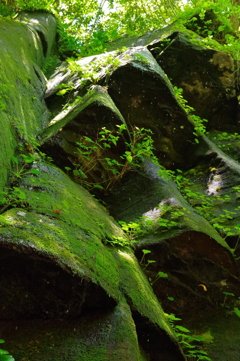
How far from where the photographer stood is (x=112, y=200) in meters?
5.23

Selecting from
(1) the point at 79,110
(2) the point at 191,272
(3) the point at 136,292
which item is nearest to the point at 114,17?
(1) the point at 79,110

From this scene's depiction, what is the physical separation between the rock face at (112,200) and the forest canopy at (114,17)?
75.8 inches

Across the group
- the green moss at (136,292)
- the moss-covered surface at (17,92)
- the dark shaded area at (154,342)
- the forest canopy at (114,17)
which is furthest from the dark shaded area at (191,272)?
the forest canopy at (114,17)

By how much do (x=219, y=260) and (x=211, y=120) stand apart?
5.55 meters

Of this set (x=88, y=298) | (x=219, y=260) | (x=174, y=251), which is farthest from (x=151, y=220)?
(x=88, y=298)

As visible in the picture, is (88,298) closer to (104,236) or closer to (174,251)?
(104,236)

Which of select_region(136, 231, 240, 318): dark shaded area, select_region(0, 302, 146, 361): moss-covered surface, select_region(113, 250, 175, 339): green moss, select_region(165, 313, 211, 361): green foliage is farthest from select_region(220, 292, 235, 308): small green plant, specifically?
select_region(0, 302, 146, 361): moss-covered surface

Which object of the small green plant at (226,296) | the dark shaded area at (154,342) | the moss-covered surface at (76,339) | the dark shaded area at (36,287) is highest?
the dark shaded area at (36,287)

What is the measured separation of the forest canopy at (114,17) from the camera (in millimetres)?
10406

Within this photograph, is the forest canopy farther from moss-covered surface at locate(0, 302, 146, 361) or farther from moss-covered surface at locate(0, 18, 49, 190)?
moss-covered surface at locate(0, 302, 146, 361)

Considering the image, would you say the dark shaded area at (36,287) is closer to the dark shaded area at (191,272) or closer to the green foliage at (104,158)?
the dark shaded area at (191,272)

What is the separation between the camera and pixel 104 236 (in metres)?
3.31

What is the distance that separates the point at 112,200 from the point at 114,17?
12160 mm

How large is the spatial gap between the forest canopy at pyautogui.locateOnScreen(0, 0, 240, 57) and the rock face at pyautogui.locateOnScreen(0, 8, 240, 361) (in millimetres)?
1924
